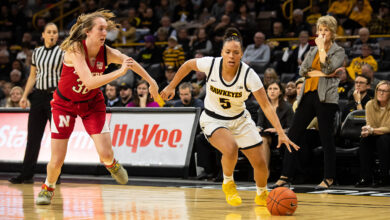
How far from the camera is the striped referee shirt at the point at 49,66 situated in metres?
8.64

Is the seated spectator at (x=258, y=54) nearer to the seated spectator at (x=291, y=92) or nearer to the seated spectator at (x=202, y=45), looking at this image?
the seated spectator at (x=202, y=45)

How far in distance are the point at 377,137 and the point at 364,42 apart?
12.7 ft

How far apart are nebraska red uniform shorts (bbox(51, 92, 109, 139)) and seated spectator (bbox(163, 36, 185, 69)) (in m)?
7.37

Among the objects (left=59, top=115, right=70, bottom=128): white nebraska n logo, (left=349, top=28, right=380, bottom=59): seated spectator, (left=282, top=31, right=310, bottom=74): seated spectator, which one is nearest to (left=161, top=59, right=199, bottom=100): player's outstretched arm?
Result: (left=59, top=115, right=70, bottom=128): white nebraska n logo

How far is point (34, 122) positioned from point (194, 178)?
261 cm

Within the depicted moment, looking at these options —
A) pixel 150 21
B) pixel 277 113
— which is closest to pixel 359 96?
pixel 277 113

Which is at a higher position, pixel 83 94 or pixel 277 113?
pixel 83 94

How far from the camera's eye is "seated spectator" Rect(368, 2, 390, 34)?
13.2m

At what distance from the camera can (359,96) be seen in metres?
9.45

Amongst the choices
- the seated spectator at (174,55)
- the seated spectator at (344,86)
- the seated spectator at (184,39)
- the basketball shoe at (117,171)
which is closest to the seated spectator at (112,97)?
the seated spectator at (174,55)

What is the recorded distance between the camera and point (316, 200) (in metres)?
6.93

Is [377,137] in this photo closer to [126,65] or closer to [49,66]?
[126,65]

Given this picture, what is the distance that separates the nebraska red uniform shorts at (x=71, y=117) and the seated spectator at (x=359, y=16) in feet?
28.4

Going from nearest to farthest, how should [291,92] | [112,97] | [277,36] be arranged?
[291,92] → [112,97] → [277,36]
